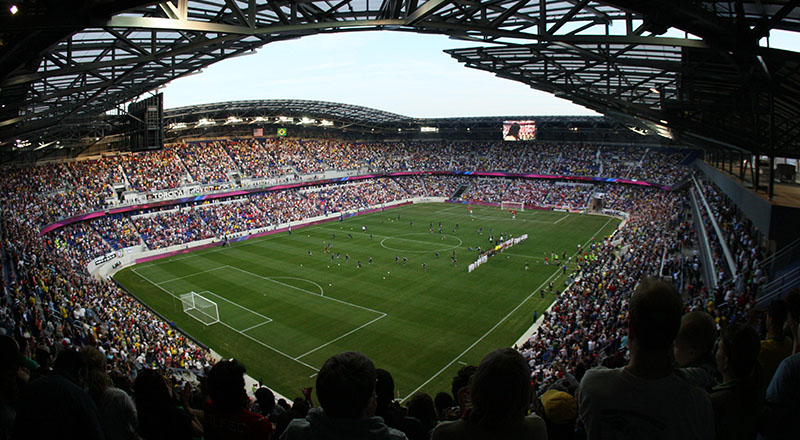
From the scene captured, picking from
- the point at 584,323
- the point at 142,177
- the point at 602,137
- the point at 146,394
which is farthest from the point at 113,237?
the point at 602,137

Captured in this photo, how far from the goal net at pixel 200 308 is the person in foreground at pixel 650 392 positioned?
1094 inches

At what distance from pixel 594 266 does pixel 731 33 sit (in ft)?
81.8

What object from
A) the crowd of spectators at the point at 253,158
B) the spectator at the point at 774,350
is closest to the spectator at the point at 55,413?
the spectator at the point at 774,350

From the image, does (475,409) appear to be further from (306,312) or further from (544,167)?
(544,167)

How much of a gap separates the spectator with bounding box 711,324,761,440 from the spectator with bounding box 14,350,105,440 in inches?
184

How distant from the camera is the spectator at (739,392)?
10.7 feet

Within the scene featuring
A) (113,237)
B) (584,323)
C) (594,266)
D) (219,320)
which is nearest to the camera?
(584,323)

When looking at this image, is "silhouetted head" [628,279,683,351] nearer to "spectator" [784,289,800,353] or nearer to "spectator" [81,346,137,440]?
"spectator" [784,289,800,353]

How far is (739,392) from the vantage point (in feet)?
10.8

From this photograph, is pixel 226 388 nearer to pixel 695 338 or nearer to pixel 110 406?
pixel 110 406

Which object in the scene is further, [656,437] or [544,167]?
[544,167]

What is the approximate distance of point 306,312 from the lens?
28812 mm

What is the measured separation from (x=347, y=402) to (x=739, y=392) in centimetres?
278

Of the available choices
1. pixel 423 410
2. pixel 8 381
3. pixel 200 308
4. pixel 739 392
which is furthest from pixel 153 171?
pixel 739 392
